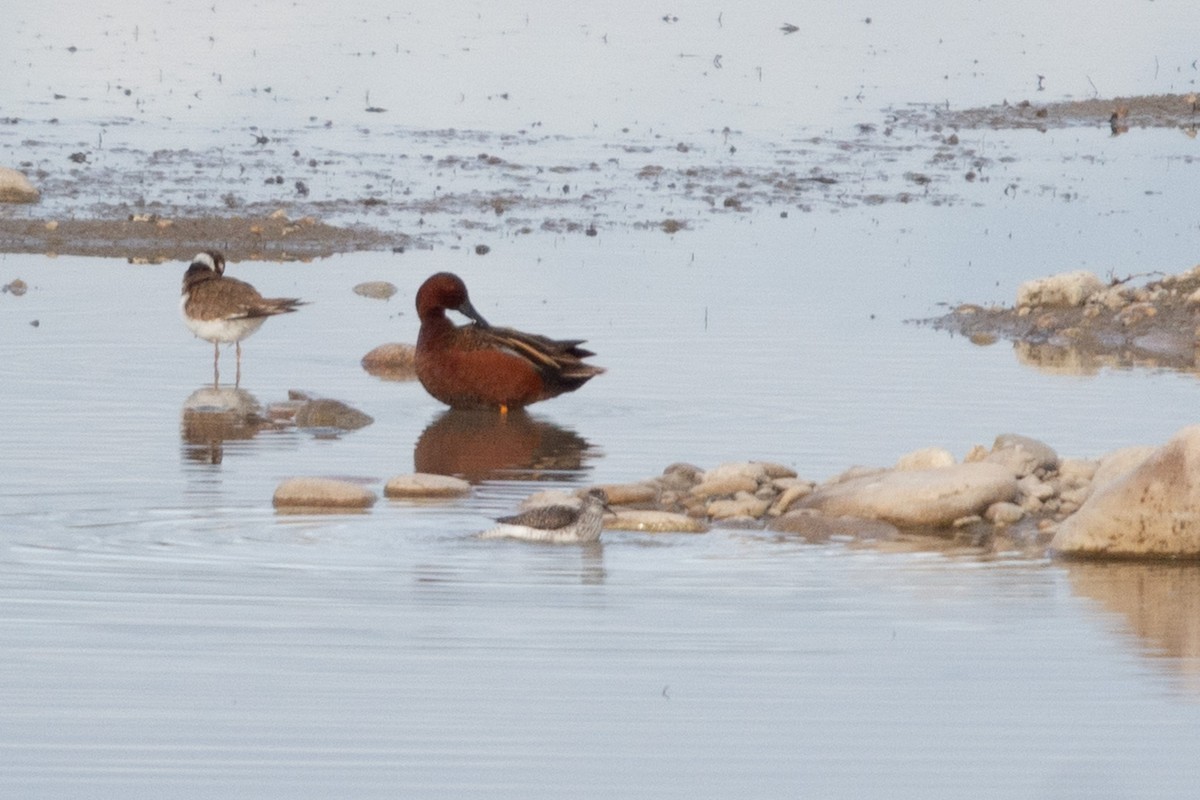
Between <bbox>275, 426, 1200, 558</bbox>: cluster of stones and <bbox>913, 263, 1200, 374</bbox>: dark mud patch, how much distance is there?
506 cm

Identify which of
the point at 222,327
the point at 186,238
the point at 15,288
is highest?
the point at 186,238

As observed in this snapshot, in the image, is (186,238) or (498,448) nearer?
(498,448)

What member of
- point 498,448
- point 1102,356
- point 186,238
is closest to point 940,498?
point 498,448

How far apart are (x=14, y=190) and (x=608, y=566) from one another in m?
15.1

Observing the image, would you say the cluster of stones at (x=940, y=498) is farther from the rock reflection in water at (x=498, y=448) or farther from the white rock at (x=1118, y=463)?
the rock reflection in water at (x=498, y=448)

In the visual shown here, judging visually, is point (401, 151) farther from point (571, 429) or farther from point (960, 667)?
point (960, 667)

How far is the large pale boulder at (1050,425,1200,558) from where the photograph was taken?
10.7 meters

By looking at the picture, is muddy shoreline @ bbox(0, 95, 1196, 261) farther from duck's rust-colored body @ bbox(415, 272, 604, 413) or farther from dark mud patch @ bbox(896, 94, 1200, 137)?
duck's rust-colored body @ bbox(415, 272, 604, 413)

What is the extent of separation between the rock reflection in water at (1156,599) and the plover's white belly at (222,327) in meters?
7.78

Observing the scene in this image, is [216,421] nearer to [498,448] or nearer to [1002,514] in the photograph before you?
[498,448]

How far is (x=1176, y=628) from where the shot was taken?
9328 mm

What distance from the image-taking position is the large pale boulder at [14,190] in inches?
947

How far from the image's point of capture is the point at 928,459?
39.8 ft

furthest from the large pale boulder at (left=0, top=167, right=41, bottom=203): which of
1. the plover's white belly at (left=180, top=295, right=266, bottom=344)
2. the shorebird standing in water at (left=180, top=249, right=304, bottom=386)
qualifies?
the plover's white belly at (left=180, top=295, right=266, bottom=344)
